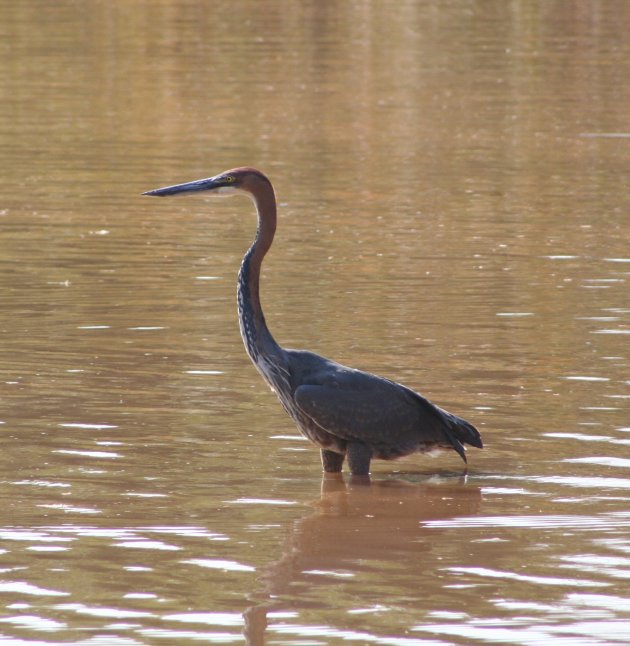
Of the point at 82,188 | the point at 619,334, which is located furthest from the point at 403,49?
the point at 619,334

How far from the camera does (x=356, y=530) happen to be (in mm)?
8227

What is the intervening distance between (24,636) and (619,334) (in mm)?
6732

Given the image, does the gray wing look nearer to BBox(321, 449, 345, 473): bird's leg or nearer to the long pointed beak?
BBox(321, 449, 345, 473): bird's leg

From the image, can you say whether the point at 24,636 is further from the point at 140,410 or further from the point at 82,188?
the point at 82,188

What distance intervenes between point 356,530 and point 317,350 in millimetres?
3488

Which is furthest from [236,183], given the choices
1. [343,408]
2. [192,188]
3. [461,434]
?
[461,434]

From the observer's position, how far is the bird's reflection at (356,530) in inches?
284

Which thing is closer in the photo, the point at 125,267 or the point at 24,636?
the point at 24,636

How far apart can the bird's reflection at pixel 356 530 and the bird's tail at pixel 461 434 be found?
197 mm

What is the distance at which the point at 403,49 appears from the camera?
35.6m

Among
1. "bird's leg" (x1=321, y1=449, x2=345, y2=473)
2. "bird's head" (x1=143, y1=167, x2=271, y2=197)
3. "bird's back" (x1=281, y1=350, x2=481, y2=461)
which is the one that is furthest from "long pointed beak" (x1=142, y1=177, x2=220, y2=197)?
"bird's leg" (x1=321, y1=449, x2=345, y2=473)

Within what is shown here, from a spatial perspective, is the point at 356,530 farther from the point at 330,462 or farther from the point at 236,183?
the point at 236,183

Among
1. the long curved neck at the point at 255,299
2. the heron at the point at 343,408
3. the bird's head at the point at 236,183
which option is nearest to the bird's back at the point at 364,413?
the heron at the point at 343,408

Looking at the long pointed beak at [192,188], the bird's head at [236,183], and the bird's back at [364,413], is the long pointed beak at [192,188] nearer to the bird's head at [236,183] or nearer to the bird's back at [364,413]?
the bird's head at [236,183]
